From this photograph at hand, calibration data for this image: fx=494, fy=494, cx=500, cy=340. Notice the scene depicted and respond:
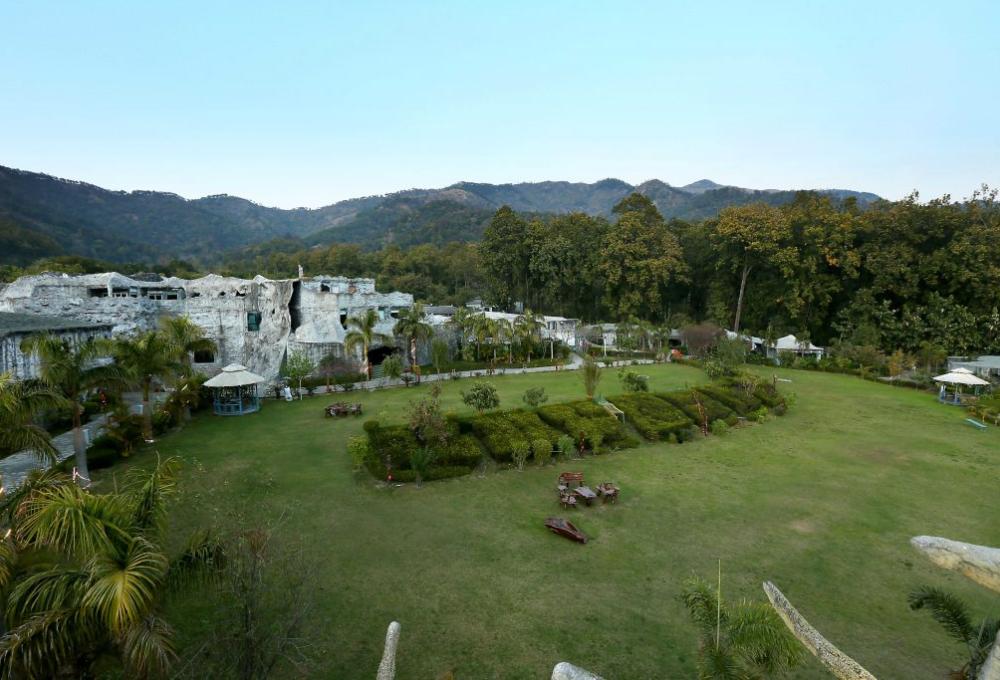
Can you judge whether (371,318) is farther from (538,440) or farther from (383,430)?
(538,440)

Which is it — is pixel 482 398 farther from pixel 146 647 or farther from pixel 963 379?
pixel 963 379

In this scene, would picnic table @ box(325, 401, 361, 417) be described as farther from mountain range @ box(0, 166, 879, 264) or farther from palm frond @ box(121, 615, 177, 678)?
mountain range @ box(0, 166, 879, 264)

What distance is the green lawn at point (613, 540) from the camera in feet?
24.5

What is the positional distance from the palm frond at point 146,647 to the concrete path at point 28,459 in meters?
7.55

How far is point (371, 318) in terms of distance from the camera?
2569cm

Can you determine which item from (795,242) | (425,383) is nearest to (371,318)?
(425,383)

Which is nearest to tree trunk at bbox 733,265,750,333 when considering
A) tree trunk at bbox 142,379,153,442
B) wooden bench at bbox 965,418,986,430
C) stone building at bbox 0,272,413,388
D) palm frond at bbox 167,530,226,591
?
wooden bench at bbox 965,418,986,430

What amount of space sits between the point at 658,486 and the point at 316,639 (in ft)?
30.6

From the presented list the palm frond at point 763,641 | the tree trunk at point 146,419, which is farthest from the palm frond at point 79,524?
the tree trunk at point 146,419

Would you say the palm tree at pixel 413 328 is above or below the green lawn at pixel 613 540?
above

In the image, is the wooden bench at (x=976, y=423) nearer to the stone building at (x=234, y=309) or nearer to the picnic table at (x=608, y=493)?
the picnic table at (x=608, y=493)

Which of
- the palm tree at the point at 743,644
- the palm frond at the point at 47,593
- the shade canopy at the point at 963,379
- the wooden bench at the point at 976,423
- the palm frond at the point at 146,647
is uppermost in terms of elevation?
the palm frond at the point at 47,593

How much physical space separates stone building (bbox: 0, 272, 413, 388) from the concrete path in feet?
34.2

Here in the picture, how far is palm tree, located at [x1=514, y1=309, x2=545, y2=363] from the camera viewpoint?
3259 cm
